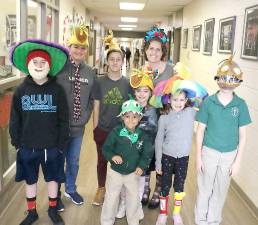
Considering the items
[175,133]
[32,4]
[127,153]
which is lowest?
[127,153]

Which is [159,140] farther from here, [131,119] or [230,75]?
[230,75]

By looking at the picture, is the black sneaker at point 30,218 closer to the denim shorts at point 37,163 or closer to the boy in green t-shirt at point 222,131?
the denim shorts at point 37,163

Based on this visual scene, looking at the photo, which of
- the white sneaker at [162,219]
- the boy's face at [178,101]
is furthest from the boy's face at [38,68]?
the white sneaker at [162,219]

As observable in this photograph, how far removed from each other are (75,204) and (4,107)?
1.04 metres

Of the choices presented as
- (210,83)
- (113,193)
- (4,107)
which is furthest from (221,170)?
(210,83)

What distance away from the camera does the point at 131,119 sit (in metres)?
2.18

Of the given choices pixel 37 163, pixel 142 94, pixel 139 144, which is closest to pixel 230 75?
pixel 142 94

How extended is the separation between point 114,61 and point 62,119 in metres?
0.59

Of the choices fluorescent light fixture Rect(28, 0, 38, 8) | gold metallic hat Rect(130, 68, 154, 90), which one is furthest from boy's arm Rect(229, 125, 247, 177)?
fluorescent light fixture Rect(28, 0, 38, 8)

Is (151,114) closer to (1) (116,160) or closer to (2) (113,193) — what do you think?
(1) (116,160)

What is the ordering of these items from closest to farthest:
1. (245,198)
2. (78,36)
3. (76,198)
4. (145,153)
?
(145,153), (78,36), (76,198), (245,198)

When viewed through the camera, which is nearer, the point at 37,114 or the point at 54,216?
the point at 37,114

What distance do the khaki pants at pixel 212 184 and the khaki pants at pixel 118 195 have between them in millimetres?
508

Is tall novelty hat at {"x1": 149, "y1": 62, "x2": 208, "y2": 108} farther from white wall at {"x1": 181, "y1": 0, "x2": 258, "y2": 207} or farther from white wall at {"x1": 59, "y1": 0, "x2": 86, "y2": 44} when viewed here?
white wall at {"x1": 59, "y1": 0, "x2": 86, "y2": 44}
